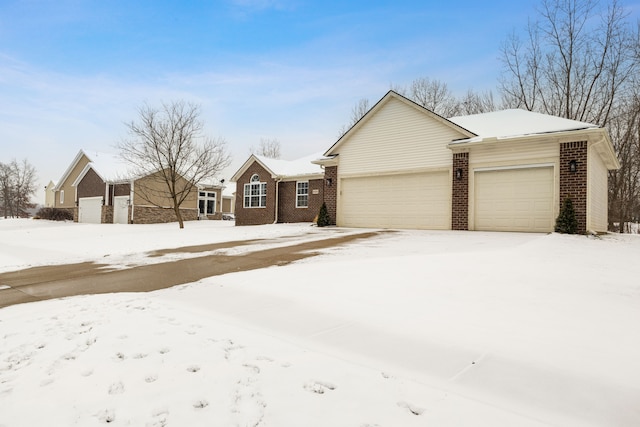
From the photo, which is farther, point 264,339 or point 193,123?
point 193,123

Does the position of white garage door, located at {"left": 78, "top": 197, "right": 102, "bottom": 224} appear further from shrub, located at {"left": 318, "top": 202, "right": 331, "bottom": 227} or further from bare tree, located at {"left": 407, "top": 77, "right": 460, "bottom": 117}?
bare tree, located at {"left": 407, "top": 77, "right": 460, "bottom": 117}

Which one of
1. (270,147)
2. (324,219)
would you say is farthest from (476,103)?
(270,147)

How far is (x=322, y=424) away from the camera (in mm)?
1907

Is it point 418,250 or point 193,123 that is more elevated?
point 193,123

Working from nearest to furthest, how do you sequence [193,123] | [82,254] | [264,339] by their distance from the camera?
[264,339] < [82,254] < [193,123]

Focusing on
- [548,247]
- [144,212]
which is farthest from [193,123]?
[548,247]

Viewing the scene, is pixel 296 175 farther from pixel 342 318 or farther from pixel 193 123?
pixel 342 318

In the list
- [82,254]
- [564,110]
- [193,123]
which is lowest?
[82,254]

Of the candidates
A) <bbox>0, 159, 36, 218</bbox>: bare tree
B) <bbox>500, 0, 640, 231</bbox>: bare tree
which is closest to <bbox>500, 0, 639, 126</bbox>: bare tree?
<bbox>500, 0, 640, 231</bbox>: bare tree

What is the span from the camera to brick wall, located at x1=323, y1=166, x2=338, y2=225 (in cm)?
1603

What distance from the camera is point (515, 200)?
11781mm

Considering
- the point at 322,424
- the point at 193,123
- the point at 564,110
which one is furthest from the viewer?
the point at 564,110

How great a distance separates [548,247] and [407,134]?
26.1ft

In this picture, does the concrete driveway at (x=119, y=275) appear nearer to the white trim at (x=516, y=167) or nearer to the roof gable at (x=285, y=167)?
the white trim at (x=516, y=167)
